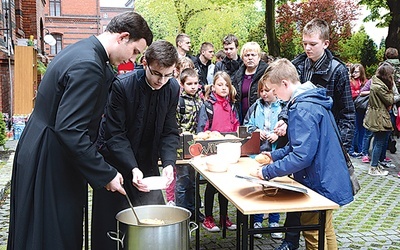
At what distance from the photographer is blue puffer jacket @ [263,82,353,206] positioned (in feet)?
10.3

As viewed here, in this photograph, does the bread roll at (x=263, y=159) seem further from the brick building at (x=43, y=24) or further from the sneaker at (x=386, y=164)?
the brick building at (x=43, y=24)

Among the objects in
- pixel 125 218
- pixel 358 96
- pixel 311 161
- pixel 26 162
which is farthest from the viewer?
pixel 358 96

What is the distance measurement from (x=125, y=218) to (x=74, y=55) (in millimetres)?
1072

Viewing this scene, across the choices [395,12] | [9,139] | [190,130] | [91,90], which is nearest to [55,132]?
[91,90]

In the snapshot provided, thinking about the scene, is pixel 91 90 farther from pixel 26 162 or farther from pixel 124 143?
pixel 124 143

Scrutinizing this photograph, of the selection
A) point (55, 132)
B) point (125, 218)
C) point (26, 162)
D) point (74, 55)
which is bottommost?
point (125, 218)

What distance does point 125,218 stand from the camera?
295cm

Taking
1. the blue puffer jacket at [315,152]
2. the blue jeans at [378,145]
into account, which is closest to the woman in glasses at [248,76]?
A: the blue puffer jacket at [315,152]

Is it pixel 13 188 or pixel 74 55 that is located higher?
pixel 74 55

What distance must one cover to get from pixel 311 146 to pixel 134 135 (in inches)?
50.3

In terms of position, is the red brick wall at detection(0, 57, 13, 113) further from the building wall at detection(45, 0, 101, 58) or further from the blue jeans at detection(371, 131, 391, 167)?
the building wall at detection(45, 0, 101, 58)

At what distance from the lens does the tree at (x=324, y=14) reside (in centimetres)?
2662

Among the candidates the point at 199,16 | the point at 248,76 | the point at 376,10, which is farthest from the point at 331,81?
the point at 199,16

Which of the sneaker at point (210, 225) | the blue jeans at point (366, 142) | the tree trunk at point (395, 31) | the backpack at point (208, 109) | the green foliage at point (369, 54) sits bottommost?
the sneaker at point (210, 225)
